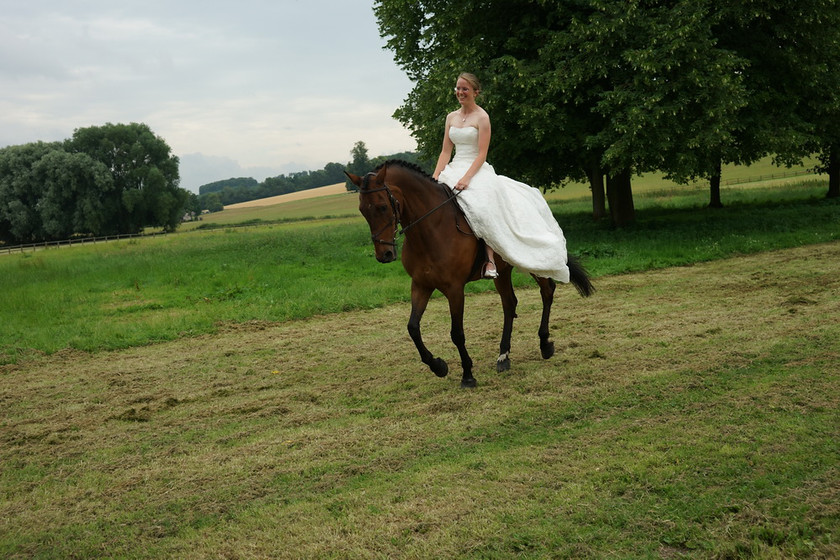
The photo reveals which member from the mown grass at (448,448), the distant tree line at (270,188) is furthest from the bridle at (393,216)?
the distant tree line at (270,188)

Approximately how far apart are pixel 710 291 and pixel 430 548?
9.43 metres

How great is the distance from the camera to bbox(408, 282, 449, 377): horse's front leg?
277 inches

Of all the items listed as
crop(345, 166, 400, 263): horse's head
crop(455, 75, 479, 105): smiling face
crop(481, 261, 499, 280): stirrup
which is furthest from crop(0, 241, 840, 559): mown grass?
crop(455, 75, 479, 105): smiling face

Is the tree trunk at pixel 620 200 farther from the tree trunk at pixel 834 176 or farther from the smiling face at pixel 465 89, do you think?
the smiling face at pixel 465 89

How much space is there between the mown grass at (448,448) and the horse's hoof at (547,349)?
18cm

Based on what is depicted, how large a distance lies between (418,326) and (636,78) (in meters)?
13.0

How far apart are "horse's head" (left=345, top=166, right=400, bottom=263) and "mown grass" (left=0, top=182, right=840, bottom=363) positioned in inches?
236

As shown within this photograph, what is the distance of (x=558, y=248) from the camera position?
8125mm

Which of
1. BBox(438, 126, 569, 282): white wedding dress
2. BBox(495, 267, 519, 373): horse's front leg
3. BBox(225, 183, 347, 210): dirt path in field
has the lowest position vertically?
BBox(495, 267, 519, 373): horse's front leg

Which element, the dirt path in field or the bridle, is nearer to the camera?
the bridle

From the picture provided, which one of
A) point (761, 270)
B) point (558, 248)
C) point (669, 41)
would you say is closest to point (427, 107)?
point (669, 41)

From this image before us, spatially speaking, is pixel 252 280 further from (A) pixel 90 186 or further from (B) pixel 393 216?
(A) pixel 90 186

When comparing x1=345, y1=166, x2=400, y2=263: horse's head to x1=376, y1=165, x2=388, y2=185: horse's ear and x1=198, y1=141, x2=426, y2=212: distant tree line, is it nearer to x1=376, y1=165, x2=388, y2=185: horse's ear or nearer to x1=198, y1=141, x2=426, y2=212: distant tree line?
x1=376, y1=165, x2=388, y2=185: horse's ear

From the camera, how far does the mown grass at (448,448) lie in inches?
149
